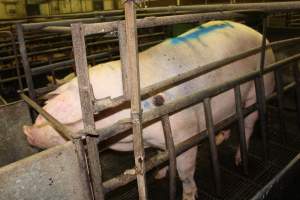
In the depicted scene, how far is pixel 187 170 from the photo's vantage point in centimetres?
228

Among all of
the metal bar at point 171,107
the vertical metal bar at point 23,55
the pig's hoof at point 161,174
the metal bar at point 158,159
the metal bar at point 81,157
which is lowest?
the pig's hoof at point 161,174

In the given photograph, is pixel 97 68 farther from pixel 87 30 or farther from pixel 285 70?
pixel 285 70

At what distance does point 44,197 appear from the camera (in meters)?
1.28

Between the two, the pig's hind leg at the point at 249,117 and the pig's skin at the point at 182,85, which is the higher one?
the pig's skin at the point at 182,85

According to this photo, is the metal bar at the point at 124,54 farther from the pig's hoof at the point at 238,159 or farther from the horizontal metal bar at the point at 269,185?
the pig's hoof at the point at 238,159

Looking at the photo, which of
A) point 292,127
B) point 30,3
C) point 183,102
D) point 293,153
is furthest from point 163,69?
point 30,3

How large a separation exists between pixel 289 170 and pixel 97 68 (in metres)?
1.53

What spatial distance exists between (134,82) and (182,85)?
3.27 feet

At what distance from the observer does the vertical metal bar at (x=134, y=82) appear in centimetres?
114

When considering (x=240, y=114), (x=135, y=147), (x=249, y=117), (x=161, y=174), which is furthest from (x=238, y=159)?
(x=135, y=147)

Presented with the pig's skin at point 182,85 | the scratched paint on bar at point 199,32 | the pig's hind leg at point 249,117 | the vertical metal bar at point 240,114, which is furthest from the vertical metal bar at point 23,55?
the pig's hind leg at point 249,117

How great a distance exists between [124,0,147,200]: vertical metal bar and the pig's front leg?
89cm

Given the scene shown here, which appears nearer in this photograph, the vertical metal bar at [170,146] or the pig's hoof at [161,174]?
the vertical metal bar at [170,146]

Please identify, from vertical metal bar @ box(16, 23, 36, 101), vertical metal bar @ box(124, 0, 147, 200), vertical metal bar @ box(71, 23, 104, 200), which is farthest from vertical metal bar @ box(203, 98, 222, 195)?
vertical metal bar @ box(16, 23, 36, 101)
